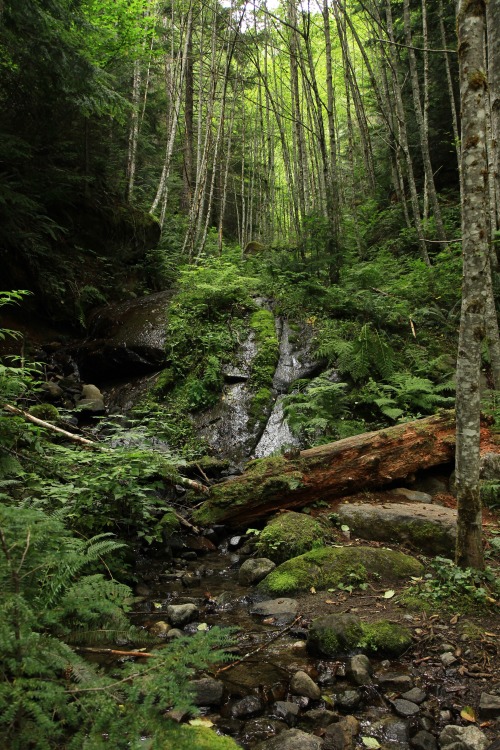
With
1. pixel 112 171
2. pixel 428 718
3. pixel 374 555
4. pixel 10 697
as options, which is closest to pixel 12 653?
pixel 10 697

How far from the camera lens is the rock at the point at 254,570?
4.50 m

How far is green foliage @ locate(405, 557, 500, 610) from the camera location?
3.49m

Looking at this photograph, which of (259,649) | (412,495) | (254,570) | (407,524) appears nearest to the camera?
(259,649)

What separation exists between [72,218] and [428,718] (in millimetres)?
13294

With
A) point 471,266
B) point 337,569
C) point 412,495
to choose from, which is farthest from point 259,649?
point 471,266

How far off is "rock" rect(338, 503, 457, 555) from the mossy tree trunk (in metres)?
0.83

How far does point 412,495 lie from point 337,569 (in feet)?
6.75

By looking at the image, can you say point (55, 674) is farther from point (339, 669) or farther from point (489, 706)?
point (489, 706)

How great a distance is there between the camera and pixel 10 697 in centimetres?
148

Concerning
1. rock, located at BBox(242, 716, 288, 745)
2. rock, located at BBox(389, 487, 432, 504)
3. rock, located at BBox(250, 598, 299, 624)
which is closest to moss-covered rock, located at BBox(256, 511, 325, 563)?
rock, located at BBox(250, 598, 299, 624)

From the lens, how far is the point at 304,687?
2.84 m

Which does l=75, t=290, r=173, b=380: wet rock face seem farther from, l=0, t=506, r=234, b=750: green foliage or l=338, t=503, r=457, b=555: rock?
l=0, t=506, r=234, b=750: green foliage

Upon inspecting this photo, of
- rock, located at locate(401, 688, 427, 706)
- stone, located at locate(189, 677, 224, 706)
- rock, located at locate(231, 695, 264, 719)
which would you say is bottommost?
rock, located at locate(401, 688, 427, 706)

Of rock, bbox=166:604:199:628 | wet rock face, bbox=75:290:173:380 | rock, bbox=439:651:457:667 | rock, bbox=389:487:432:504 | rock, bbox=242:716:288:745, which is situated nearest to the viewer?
rock, bbox=242:716:288:745
